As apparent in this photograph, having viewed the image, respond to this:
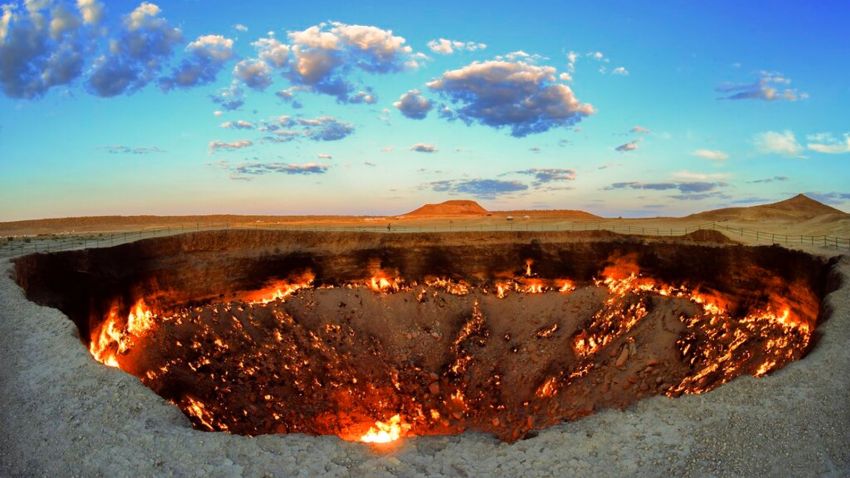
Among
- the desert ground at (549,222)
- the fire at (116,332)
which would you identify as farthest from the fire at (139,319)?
the desert ground at (549,222)

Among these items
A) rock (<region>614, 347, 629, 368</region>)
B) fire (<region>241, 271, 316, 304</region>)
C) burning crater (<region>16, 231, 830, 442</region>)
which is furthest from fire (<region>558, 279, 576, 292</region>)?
fire (<region>241, 271, 316, 304</region>)

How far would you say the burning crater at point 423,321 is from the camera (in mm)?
23500

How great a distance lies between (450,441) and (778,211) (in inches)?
3249

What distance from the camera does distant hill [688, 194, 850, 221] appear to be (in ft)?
237

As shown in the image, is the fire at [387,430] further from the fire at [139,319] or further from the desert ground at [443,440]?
the fire at [139,319]

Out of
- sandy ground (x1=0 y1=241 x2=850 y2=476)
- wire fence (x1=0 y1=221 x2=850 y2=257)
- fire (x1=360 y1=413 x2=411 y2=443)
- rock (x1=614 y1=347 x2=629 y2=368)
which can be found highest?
wire fence (x1=0 y1=221 x2=850 y2=257)

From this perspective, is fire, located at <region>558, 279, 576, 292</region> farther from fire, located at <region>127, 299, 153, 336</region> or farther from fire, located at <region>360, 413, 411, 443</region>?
fire, located at <region>127, 299, 153, 336</region>

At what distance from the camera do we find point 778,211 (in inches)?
2945

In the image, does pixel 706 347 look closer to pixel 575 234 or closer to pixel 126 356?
pixel 575 234

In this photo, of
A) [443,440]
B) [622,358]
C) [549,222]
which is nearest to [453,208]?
[549,222]

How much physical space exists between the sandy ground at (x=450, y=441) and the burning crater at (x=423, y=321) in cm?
923

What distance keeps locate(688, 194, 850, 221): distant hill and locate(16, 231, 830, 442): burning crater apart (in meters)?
51.9

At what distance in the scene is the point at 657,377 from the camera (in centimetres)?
2412

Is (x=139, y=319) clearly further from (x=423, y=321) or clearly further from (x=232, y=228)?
(x=423, y=321)
